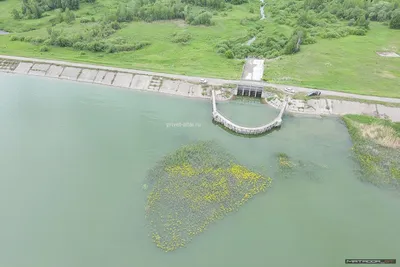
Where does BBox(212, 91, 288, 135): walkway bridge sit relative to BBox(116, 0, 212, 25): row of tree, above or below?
below

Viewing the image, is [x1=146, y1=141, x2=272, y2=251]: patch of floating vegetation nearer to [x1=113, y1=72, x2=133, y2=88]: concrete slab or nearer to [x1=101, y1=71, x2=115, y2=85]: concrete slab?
[x1=113, y1=72, x2=133, y2=88]: concrete slab

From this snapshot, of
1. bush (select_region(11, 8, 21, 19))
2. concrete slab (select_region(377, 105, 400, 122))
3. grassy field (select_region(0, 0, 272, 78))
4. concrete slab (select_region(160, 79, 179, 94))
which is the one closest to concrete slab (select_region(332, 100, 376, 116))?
concrete slab (select_region(377, 105, 400, 122))

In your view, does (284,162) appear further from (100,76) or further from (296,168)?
(100,76)

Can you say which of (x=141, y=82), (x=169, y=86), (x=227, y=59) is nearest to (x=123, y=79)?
Result: (x=141, y=82)

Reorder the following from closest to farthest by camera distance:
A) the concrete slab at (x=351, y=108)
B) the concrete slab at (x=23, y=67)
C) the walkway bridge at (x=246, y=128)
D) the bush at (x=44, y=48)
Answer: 1. the walkway bridge at (x=246, y=128)
2. the concrete slab at (x=351, y=108)
3. the concrete slab at (x=23, y=67)
4. the bush at (x=44, y=48)

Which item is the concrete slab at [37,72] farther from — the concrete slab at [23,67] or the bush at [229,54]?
the bush at [229,54]

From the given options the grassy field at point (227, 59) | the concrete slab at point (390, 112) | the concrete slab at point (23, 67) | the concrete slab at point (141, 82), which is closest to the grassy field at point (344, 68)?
the grassy field at point (227, 59)
